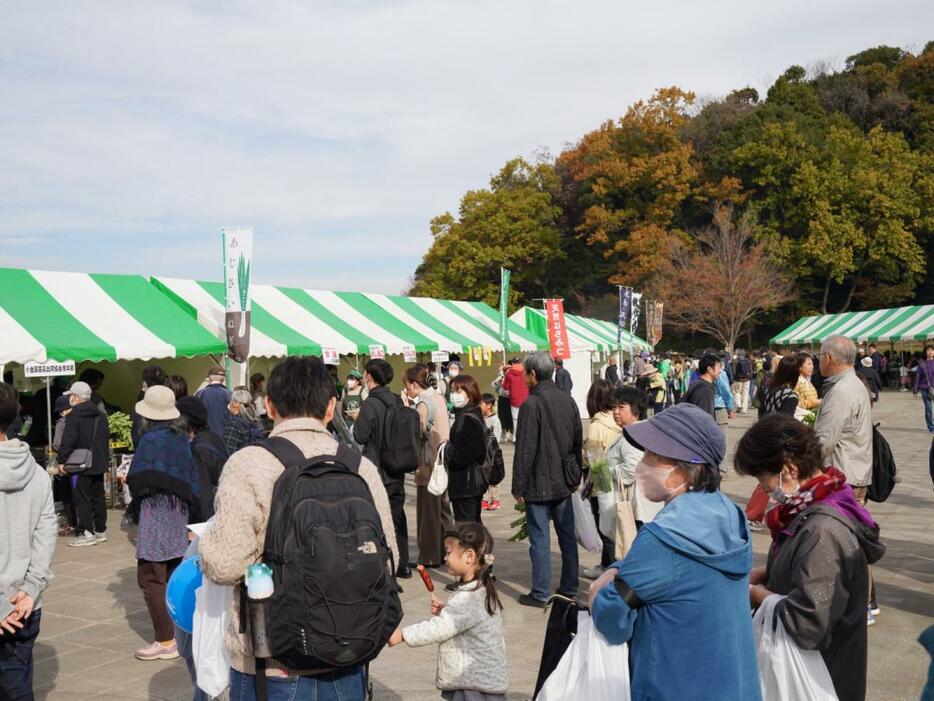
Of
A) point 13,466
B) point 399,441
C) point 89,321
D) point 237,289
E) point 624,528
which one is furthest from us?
point 237,289

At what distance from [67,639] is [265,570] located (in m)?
4.11

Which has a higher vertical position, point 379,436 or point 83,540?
point 379,436

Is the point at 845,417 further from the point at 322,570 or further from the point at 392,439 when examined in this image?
the point at 322,570

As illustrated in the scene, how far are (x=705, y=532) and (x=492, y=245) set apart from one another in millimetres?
44356

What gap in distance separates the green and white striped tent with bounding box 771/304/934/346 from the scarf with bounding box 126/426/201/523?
27.0 meters

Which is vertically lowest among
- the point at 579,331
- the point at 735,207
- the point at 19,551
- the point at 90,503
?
the point at 90,503

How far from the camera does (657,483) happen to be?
226 cm

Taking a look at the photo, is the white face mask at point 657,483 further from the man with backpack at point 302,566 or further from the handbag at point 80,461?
the handbag at point 80,461

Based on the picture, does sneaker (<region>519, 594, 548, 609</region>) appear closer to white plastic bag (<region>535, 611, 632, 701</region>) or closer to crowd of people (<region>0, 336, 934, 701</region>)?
crowd of people (<region>0, 336, 934, 701</region>)

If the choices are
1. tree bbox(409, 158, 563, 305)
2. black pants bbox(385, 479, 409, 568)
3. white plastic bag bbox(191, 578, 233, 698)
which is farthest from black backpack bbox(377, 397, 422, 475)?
tree bbox(409, 158, 563, 305)

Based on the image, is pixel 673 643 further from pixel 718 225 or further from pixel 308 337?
pixel 718 225

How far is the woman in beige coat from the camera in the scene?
716 centimetres

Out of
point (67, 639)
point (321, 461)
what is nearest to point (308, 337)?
point (67, 639)

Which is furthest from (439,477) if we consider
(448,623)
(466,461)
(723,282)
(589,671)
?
(723,282)
